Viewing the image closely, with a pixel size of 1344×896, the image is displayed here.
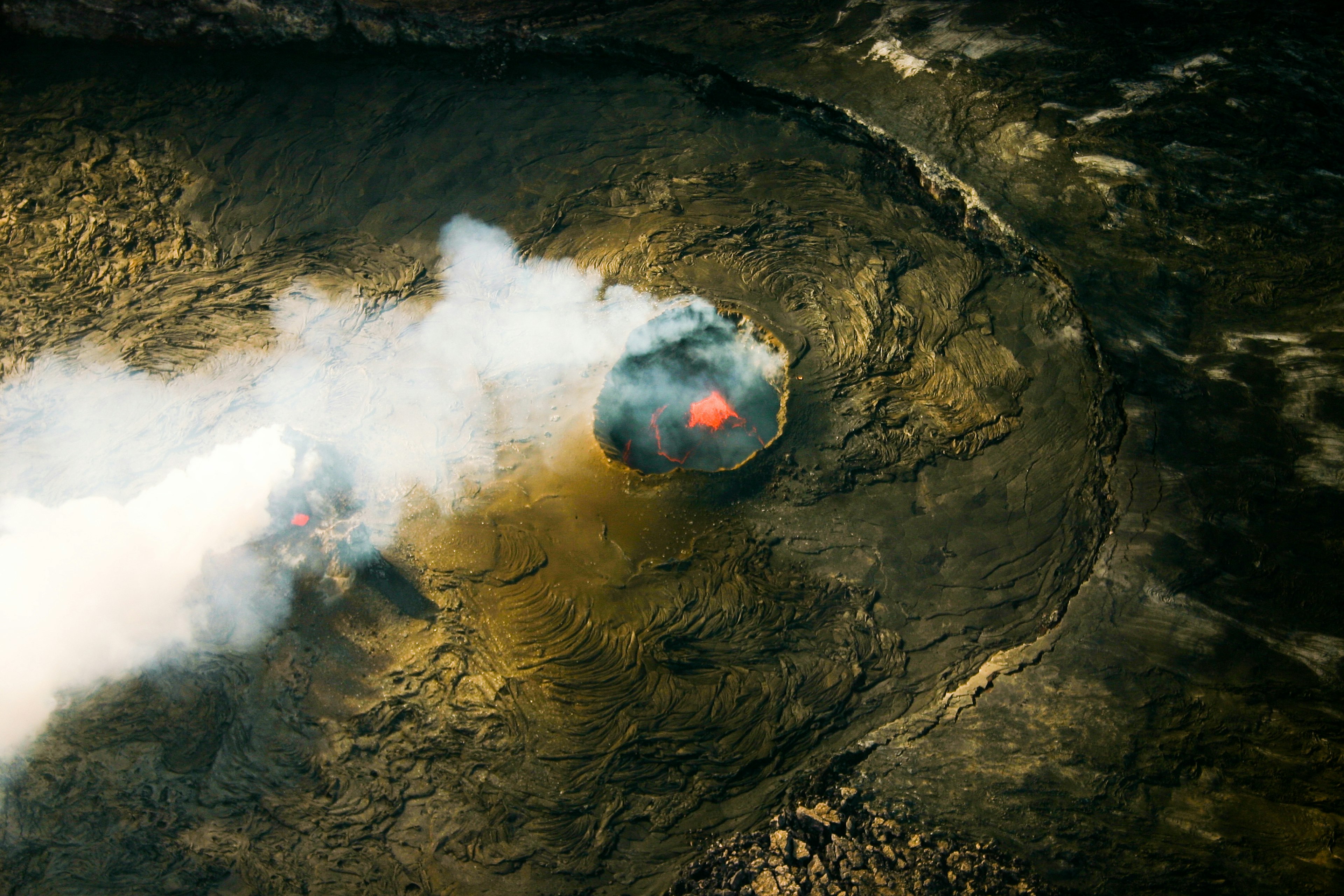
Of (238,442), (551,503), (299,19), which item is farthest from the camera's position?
(299,19)

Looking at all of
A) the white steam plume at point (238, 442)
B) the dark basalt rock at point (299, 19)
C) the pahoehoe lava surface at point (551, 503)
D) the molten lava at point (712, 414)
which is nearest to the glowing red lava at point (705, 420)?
the molten lava at point (712, 414)

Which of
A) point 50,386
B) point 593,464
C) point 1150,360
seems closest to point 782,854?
point 593,464

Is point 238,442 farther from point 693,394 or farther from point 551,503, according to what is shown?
point 693,394


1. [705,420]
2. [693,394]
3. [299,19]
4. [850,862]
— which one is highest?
[299,19]

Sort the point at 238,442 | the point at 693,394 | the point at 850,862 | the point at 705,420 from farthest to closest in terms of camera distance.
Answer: the point at 693,394 < the point at 705,420 < the point at 238,442 < the point at 850,862

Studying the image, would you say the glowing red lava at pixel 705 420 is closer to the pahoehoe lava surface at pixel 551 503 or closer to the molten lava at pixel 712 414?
the molten lava at pixel 712 414

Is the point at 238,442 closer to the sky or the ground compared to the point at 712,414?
closer to the sky

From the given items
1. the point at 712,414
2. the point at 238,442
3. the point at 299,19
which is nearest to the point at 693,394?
the point at 712,414
